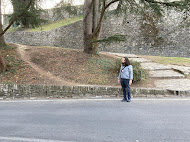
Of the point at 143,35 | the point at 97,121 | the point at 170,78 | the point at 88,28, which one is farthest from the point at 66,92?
the point at 143,35

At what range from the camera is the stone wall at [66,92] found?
7.17 meters

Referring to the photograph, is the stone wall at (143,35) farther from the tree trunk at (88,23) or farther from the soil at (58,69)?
the soil at (58,69)

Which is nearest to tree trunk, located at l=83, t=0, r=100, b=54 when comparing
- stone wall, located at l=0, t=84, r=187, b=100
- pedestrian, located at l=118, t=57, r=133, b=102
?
stone wall, located at l=0, t=84, r=187, b=100

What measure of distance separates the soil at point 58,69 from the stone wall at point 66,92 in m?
0.77

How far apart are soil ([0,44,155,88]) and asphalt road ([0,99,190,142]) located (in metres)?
2.29

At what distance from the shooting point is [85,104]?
6164 millimetres

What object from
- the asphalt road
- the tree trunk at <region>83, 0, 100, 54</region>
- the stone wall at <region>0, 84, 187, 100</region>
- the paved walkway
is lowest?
the asphalt road

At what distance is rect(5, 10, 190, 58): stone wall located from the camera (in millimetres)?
18328

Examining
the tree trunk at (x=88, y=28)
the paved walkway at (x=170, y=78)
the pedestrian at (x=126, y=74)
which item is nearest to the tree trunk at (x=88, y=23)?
the tree trunk at (x=88, y=28)

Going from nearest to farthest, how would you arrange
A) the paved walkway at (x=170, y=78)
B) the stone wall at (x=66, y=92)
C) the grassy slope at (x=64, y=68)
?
1. the stone wall at (x=66, y=92)
2. the paved walkway at (x=170, y=78)
3. the grassy slope at (x=64, y=68)

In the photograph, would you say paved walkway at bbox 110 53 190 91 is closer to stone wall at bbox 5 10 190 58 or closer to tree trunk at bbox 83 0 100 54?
tree trunk at bbox 83 0 100 54

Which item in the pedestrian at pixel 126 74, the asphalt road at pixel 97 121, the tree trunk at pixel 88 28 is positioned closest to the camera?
the asphalt road at pixel 97 121

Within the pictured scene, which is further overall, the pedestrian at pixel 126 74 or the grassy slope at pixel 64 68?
the grassy slope at pixel 64 68

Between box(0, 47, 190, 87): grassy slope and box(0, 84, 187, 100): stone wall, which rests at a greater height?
box(0, 47, 190, 87): grassy slope
